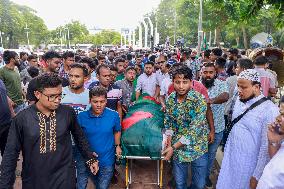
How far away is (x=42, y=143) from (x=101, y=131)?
1.01 m

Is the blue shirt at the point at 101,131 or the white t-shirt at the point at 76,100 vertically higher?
the white t-shirt at the point at 76,100

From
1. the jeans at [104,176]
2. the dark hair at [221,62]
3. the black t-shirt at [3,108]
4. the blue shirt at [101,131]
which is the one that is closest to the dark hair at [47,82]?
the blue shirt at [101,131]

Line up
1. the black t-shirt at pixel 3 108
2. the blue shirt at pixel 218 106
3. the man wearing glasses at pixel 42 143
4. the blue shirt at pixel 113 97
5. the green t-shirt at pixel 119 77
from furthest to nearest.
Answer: the green t-shirt at pixel 119 77 → the blue shirt at pixel 113 97 → the blue shirt at pixel 218 106 → the black t-shirt at pixel 3 108 → the man wearing glasses at pixel 42 143

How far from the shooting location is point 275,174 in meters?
2.41

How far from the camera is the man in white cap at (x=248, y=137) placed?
3.01 m

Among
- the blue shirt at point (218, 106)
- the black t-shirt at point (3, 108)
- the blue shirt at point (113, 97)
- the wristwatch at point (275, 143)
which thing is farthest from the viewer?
the blue shirt at point (113, 97)

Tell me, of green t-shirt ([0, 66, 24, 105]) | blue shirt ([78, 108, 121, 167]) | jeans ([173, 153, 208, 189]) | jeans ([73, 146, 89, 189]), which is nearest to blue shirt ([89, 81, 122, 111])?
blue shirt ([78, 108, 121, 167])

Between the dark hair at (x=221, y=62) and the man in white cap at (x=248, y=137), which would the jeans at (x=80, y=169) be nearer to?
the man in white cap at (x=248, y=137)

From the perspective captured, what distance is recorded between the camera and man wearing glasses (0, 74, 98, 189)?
2.85m

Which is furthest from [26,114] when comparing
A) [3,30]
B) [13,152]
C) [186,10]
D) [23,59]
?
[3,30]

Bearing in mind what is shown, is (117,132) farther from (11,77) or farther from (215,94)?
(11,77)

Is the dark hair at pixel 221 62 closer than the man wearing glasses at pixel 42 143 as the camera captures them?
No

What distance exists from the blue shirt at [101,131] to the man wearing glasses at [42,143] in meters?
0.69

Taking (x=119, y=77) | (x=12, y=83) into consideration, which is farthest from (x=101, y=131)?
(x=119, y=77)
